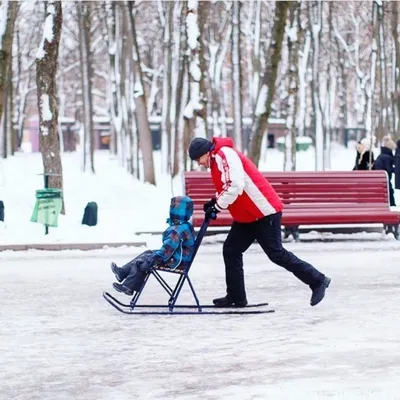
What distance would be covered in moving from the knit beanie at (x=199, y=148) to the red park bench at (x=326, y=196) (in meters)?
6.76

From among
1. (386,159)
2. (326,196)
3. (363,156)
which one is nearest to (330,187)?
(326,196)

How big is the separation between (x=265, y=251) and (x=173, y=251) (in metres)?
0.91

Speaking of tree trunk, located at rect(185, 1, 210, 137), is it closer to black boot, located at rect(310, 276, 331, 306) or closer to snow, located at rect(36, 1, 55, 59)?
snow, located at rect(36, 1, 55, 59)

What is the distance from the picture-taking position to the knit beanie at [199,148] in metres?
9.77

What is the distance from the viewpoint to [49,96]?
64.6 feet

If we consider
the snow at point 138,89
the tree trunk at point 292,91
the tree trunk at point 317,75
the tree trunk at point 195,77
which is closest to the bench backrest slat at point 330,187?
the tree trunk at point 195,77

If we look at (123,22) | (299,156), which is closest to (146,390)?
(123,22)

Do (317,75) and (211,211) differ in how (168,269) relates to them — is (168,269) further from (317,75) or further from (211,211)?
(317,75)

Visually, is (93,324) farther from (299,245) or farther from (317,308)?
(299,245)

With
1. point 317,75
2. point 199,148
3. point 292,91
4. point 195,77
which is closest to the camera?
point 199,148

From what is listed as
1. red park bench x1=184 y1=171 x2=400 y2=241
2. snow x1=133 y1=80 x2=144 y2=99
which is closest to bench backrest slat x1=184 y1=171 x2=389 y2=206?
red park bench x1=184 y1=171 x2=400 y2=241

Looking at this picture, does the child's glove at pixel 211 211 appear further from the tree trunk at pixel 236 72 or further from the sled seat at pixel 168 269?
the tree trunk at pixel 236 72

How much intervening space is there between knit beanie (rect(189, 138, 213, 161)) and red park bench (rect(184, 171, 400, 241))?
6.76 meters

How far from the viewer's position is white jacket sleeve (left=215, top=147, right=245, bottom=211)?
31.7 feet
